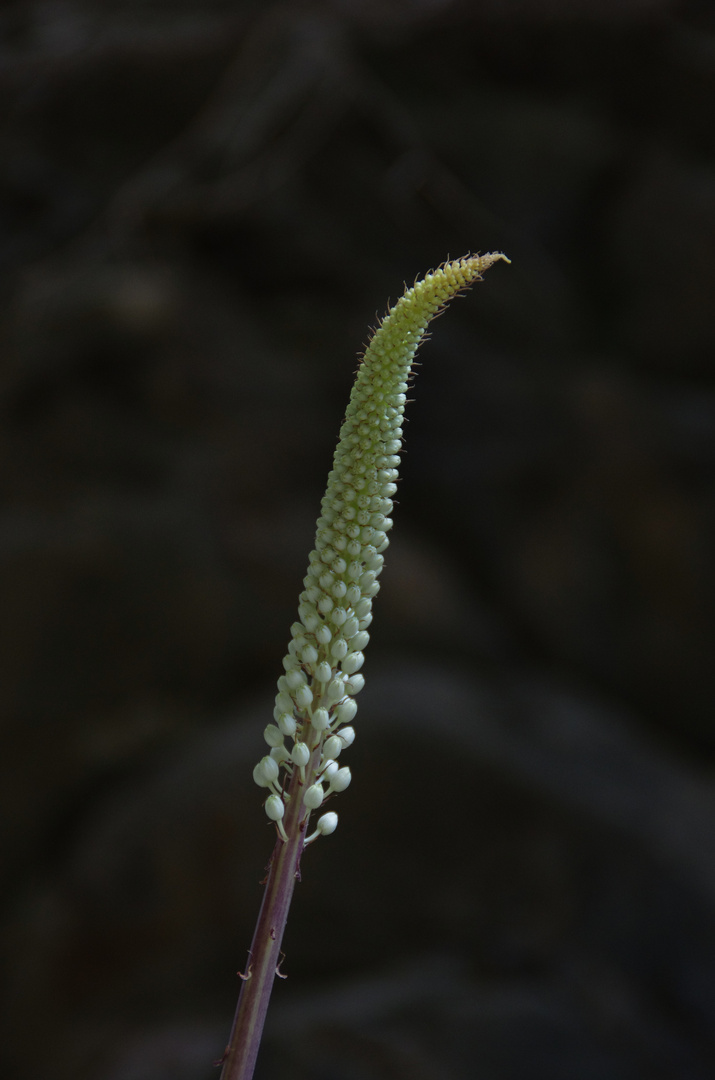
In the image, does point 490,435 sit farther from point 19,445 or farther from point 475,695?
point 19,445

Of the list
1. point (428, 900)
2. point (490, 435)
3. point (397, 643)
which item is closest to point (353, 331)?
point (490, 435)

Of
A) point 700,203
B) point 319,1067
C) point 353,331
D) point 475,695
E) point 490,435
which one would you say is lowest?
point 319,1067

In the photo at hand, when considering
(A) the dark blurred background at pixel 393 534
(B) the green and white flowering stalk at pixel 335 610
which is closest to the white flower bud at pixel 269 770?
(B) the green and white flowering stalk at pixel 335 610

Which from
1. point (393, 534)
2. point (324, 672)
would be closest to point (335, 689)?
point (324, 672)

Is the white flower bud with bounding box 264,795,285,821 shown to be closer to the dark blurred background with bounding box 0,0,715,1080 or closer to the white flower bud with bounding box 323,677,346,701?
the white flower bud with bounding box 323,677,346,701

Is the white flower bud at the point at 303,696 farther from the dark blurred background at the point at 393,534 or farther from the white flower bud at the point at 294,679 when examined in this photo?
the dark blurred background at the point at 393,534

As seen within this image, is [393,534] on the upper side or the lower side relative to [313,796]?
upper

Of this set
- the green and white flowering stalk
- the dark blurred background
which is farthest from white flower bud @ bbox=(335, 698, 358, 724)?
the dark blurred background

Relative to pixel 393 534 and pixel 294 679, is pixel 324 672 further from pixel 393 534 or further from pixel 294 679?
pixel 393 534
